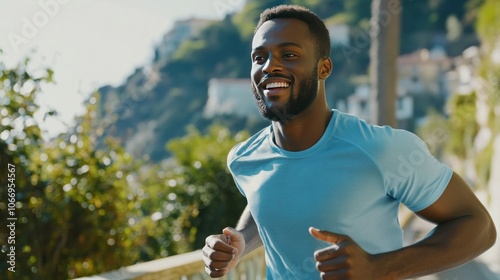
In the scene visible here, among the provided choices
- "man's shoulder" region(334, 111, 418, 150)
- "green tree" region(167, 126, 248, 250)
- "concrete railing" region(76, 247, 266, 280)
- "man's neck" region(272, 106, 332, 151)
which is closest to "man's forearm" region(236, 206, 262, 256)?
"man's neck" region(272, 106, 332, 151)

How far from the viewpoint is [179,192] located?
532 cm

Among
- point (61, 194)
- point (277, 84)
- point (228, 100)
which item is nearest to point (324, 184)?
point (277, 84)

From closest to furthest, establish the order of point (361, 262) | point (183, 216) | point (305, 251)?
1. point (361, 262)
2. point (305, 251)
3. point (183, 216)

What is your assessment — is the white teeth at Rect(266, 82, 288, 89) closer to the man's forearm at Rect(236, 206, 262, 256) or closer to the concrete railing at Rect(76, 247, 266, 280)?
the man's forearm at Rect(236, 206, 262, 256)

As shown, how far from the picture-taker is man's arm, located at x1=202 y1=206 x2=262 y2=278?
1564 millimetres

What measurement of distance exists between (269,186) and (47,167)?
2400 millimetres

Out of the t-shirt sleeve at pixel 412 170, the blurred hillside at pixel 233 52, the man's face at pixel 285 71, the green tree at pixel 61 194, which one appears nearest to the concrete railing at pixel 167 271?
the green tree at pixel 61 194

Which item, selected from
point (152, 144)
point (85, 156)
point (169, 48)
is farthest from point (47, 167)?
point (169, 48)

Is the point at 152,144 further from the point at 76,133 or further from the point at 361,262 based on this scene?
the point at 361,262

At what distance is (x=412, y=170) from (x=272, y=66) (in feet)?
1.24

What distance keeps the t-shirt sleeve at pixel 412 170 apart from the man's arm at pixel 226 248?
0.41 m

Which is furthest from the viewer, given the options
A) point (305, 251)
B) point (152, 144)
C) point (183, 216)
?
point (152, 144)

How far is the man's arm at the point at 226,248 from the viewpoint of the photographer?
156 centimetres

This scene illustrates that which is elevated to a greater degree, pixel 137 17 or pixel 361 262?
pixel 361 262
